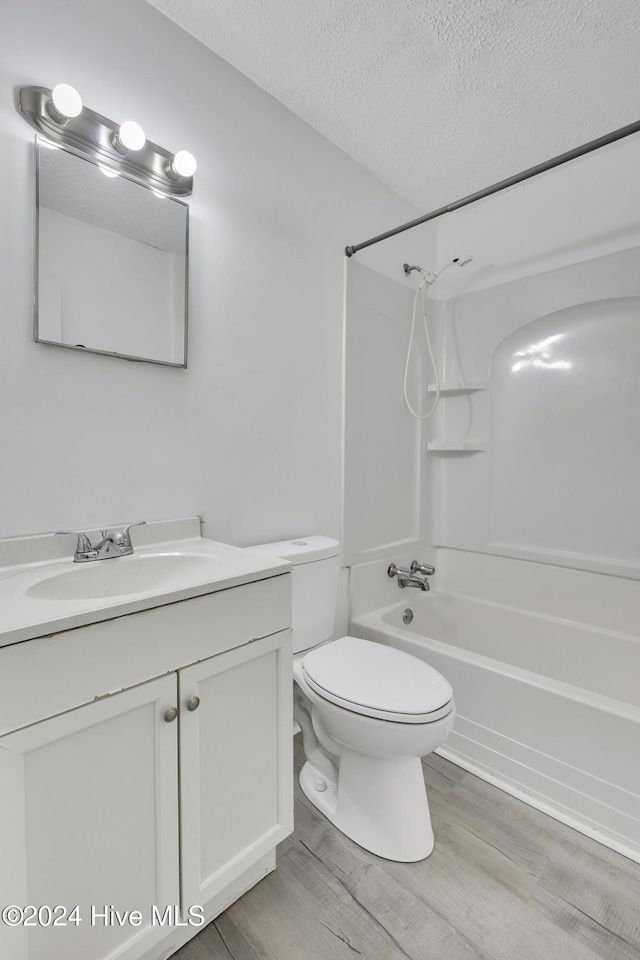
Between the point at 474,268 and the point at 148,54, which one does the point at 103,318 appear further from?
the point at 474,268

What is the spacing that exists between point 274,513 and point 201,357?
628 mm

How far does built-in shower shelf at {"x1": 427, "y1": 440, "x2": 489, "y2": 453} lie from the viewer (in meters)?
2.40

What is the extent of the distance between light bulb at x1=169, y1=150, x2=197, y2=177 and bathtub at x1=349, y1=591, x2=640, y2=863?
1.81 meters

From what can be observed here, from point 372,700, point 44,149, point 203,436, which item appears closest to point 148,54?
point 44,149

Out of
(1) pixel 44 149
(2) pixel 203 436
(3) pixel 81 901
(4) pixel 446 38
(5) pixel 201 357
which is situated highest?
(4) pixel 446 38

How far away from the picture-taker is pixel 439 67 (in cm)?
154

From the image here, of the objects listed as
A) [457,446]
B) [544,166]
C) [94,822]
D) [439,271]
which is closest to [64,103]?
[544,166]

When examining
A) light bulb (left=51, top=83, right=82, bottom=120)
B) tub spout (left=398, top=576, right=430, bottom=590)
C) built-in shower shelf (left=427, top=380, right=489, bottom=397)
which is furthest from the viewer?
built-in shower shelf (left=427, top=380, right=489, bottom=397)

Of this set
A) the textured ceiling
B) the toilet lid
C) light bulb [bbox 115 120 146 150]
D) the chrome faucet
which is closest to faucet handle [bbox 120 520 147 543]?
the chrome faucet

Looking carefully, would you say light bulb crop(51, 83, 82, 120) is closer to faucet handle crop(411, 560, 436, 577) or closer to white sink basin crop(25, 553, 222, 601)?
white sink basin crop(25, 553, 222, 601)

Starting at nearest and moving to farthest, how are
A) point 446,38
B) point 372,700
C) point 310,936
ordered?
1. point 310,936
2. point 372,700
3. point 446,38

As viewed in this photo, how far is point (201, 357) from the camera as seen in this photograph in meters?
1.50

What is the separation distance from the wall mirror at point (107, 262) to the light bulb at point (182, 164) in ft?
0.26

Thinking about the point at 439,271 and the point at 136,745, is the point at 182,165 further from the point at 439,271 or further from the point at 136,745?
the point at 136,745
